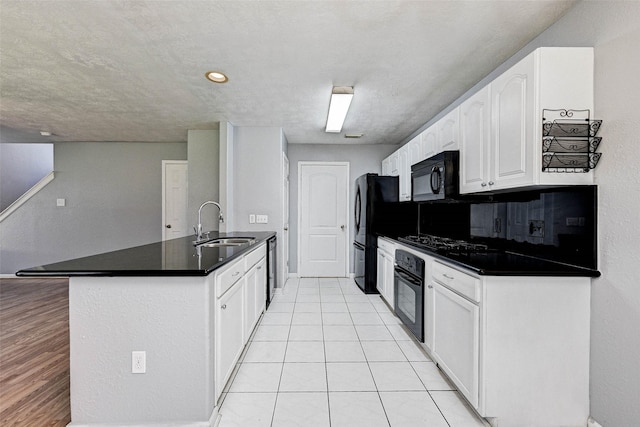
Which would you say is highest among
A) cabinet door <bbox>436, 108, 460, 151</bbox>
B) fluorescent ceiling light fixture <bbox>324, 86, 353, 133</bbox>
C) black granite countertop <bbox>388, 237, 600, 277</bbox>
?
fluorescent ceiling light fixture <bbox>324, 86, 353, 133</bbox>

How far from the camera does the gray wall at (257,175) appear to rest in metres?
4.33

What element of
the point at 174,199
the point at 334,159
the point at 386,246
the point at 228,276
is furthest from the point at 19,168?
the point at 386,246

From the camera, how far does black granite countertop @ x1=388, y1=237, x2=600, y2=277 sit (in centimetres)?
159

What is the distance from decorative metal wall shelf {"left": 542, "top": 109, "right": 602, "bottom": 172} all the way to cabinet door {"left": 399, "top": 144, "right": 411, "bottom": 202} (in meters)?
2.13

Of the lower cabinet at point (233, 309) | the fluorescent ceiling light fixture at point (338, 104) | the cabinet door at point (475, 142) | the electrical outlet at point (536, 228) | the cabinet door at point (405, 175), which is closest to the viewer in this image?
the lower cabinet at point (233, 309)

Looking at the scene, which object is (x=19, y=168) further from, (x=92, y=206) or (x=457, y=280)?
(x=457, y=280)

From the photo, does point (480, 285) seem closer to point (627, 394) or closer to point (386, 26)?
point (627, 394)

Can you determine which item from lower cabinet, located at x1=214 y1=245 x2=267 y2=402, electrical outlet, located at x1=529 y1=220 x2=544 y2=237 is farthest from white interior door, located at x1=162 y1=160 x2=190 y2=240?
electrical outlet, located at x1=529 y1=220 x2=544 y2=237

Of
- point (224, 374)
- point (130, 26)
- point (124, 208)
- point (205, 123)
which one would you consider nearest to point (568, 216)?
point (224, 374)

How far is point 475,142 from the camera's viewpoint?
2.22m

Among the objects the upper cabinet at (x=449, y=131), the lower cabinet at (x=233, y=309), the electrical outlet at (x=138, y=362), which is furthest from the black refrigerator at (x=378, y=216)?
the electrical outlet at (x=138, y=362)

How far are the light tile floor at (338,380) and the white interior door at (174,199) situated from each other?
302 cm

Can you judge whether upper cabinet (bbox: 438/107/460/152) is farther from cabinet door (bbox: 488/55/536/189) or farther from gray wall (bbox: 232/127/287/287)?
gray wall (bbox: 232/127/287/287)

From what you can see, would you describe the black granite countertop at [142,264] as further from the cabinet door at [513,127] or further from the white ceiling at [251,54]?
the cabinet door at [513,127]
